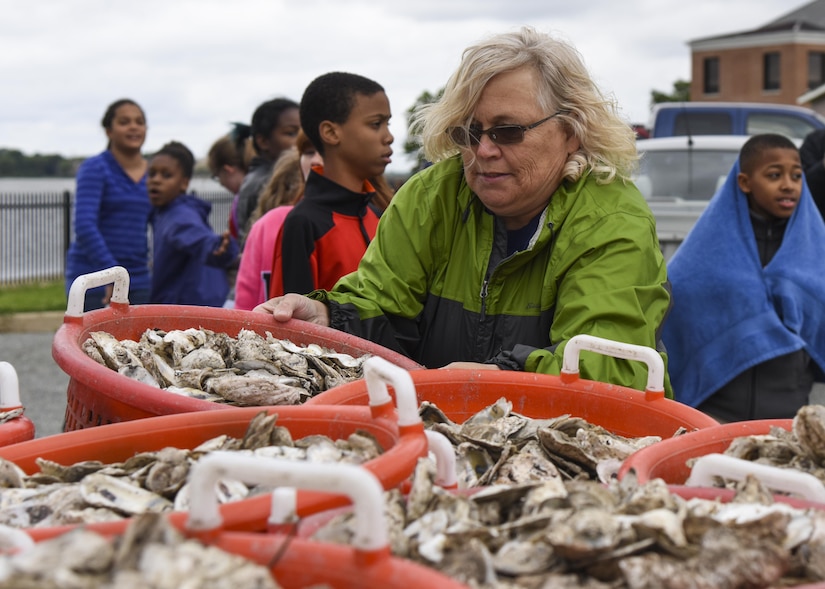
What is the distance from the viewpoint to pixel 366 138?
417 cm

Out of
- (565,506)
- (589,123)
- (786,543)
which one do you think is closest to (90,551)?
(565,506)

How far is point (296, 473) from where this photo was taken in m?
1.18

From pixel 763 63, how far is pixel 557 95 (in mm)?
67383

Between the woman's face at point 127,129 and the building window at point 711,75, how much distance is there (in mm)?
65519

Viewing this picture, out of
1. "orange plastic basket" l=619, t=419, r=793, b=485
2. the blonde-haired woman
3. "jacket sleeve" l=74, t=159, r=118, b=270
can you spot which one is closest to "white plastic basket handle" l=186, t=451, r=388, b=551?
"orange plastic basket" l=619, t=419, r=793, b=485

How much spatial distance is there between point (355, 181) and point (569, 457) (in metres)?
2.43

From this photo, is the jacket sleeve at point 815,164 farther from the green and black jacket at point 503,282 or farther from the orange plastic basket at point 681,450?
the orange plastic basket at point 681,450

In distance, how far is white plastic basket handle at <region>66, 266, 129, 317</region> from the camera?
2373 millimetres

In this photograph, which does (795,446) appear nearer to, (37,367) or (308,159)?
(308,159)

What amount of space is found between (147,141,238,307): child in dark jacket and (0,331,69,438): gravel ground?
84 centimetres

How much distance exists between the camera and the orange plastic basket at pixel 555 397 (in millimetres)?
2199

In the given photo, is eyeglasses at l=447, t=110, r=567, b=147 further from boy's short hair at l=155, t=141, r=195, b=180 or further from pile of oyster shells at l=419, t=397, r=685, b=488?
boy's short hair at l=155, t=141, r=195, b=180

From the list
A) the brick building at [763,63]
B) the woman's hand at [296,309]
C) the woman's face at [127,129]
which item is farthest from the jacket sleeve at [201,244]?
the brick building at [763,63]

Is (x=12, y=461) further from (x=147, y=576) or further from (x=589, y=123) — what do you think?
(x=589, y=123)
